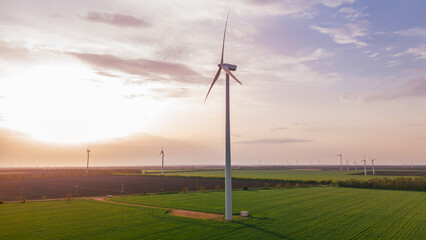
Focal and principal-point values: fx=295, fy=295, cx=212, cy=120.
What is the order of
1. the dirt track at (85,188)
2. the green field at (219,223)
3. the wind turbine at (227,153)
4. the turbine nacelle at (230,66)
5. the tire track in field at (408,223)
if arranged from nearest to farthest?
the green field at (219,223) < the tire track in field at (408,223) < the wind turbine at (227,153) < the turbine nacelle at (230,66) < the dirt track at (85,188)

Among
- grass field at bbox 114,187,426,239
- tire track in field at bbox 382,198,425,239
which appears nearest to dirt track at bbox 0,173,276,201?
grass field at bbox 114,187,426,239

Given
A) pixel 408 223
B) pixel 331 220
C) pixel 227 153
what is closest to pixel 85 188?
pixel 227 153

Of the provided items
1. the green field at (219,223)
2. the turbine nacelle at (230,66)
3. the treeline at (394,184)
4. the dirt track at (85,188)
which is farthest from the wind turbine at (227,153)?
the treeline at (394,184)

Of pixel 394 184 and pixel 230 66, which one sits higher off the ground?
pixel 230 66

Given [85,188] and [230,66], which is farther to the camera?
[85,188]

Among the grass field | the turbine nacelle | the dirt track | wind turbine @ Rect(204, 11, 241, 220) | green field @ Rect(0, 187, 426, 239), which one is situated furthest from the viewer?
the dirt track

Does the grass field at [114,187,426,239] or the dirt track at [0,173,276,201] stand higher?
the grass field at [114,187,426,239]

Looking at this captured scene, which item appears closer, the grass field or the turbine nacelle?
the grass field

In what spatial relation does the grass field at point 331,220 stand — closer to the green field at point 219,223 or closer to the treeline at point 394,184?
the green field at point 219,223

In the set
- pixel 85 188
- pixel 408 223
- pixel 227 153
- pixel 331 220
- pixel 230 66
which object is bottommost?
pixel 85 188

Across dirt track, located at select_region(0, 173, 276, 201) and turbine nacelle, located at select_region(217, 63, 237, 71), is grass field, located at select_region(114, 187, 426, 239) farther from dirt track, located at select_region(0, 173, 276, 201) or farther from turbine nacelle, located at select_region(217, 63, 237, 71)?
dirt track, located at select_region(0, 173, 276, 201)

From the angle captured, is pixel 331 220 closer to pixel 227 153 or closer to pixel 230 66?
pixel 227 153
